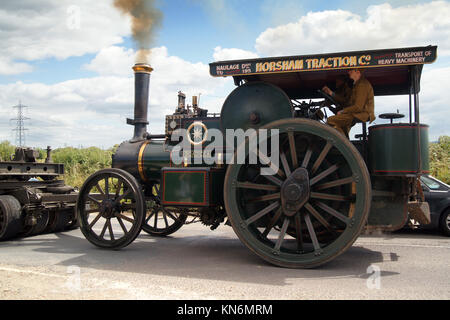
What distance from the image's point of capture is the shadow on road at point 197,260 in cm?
464

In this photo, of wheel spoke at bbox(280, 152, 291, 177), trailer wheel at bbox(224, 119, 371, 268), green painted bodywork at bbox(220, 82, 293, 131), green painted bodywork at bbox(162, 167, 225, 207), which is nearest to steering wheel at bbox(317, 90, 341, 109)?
green painted bodywork at bbox(220, 82, 293, 131)

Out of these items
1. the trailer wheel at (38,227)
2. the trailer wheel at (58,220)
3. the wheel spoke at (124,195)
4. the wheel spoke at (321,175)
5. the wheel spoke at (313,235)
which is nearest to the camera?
the wheel spoke at (313,235)

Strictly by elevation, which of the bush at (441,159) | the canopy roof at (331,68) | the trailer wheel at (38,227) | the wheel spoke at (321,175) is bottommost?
the trailer wheel at (38,227)

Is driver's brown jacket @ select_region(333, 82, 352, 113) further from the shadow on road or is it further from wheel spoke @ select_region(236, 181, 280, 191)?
the shadow on road

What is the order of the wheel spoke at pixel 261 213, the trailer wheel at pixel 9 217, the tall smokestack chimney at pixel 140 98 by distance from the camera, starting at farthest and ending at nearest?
the tall smokestack chimney at pixel 140 98, the trailer wheel at pixel 9 217, the wheel spoke at pixel 261 213

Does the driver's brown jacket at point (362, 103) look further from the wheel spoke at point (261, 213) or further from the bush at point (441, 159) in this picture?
the bush at point (441, 159)

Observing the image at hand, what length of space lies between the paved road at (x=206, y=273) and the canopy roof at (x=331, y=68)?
2365mm

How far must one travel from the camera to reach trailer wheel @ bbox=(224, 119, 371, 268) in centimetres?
464

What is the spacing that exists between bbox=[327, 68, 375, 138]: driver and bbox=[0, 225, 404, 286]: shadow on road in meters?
1.90

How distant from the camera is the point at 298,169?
4980 millimetres

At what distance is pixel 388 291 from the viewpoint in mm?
3982

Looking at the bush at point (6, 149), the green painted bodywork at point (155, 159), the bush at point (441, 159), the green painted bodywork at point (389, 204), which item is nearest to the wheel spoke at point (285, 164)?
the green painted bodywork at point (389, 204)

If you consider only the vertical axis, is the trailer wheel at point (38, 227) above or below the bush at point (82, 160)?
A: below
